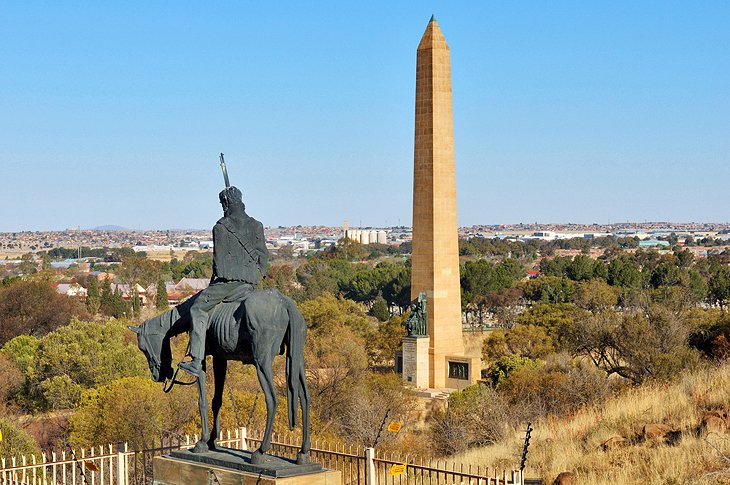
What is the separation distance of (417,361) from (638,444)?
868 inches

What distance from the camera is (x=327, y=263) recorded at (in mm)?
101625

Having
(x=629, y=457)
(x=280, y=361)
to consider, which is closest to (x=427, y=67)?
(x=280, y=361)

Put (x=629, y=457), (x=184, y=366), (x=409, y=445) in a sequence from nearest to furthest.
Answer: (x=184, y=366), (x=629, y=457), (x=409, y=445)

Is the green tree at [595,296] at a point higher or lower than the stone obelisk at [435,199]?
lower

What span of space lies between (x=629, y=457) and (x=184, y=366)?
6.83 meters

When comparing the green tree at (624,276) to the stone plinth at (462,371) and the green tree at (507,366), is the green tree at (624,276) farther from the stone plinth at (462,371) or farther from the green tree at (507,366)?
the green tree at (507,366)

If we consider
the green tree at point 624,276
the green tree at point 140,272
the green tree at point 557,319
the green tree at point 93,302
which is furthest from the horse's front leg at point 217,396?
→ the green tree at point 140,272

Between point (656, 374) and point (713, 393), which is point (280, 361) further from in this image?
point (713, 393)

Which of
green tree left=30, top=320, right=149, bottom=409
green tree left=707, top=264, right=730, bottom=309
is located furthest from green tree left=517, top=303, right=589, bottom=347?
green tree left=30, top=320, right=149, bottom=409

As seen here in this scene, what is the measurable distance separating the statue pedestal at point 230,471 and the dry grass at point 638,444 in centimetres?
471

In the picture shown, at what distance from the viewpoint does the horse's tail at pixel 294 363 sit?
1041cm

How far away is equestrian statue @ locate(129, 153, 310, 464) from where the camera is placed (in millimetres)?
10305

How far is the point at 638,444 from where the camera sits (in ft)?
49.8

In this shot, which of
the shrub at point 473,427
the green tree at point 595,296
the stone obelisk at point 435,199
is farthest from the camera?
the green tree at point 595,296
